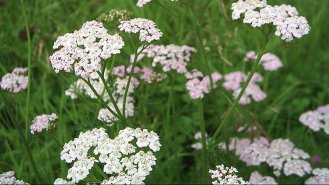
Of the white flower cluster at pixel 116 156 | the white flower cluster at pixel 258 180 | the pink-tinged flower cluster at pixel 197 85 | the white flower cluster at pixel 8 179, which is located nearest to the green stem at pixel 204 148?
the pink-tinged flower cluster at pixel 197 85

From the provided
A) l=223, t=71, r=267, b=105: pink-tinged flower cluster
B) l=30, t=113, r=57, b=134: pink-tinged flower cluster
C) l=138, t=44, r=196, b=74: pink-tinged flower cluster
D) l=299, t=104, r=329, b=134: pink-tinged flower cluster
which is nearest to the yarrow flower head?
l=138, t=44, r=196, b=74: pink-tinged flower cluster

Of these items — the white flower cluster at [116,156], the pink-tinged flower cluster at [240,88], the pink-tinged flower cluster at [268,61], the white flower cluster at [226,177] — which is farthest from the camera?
the pink-tinged flower cluster at [268,61]

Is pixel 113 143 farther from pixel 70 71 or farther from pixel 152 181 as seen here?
pixel 152 181

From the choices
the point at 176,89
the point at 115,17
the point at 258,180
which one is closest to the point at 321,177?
the point at 258,180

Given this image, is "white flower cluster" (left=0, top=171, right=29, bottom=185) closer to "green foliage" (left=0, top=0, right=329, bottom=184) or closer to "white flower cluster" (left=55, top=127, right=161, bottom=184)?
"white flower cluster" (left=55, top=127, right=161, bottom=184)

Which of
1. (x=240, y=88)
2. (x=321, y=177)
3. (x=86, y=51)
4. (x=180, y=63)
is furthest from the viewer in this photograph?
(x=240, y=88)

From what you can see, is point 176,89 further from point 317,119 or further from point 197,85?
point 317,119

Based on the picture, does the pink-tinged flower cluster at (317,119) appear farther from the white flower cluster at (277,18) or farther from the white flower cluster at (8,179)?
the white flower cluster at (8,179)
